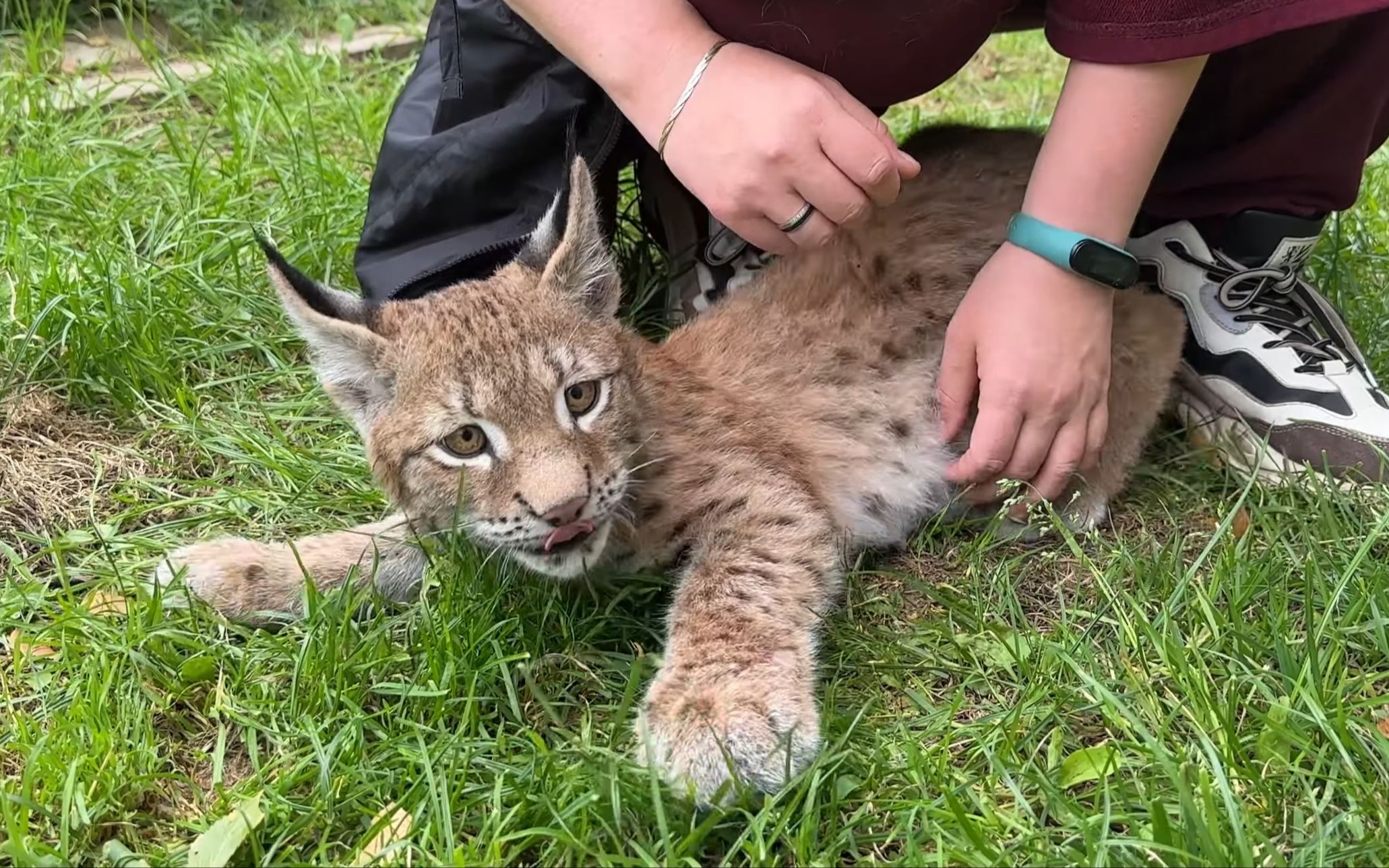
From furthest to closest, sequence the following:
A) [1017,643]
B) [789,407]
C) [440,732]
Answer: [789,407] → [1017,643] → [440,732]

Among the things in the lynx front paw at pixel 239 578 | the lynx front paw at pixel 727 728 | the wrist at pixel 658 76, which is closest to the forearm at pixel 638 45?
the wrist at pixel 658 76

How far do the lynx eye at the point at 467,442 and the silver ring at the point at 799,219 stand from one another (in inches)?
30.1

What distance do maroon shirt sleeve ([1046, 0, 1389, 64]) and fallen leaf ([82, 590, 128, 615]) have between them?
7.77 feet

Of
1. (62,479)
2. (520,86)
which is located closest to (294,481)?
(62,479)

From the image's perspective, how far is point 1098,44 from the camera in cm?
224

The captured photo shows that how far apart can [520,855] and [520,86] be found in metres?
1.99

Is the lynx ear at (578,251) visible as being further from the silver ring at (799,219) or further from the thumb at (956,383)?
the thumb at (956,383)

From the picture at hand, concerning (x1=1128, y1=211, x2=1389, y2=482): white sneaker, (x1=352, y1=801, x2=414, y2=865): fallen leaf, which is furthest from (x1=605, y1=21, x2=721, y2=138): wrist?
(x1=1128, y1=211, x2=1389, y2=482): white sneaker

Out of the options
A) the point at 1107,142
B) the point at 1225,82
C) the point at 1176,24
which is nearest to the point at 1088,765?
the point at 1107,142

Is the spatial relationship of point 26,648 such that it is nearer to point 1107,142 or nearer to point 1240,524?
point 1107,142

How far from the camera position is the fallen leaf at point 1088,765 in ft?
6.15

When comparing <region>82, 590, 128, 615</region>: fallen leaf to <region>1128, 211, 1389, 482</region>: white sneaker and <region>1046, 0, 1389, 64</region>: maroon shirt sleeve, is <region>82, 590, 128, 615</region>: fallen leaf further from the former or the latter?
<region>1128, 211, 1389, 482</region>: white sneaker

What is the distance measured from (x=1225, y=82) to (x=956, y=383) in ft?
3.89

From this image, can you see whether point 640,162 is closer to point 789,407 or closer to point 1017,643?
point 789,407
